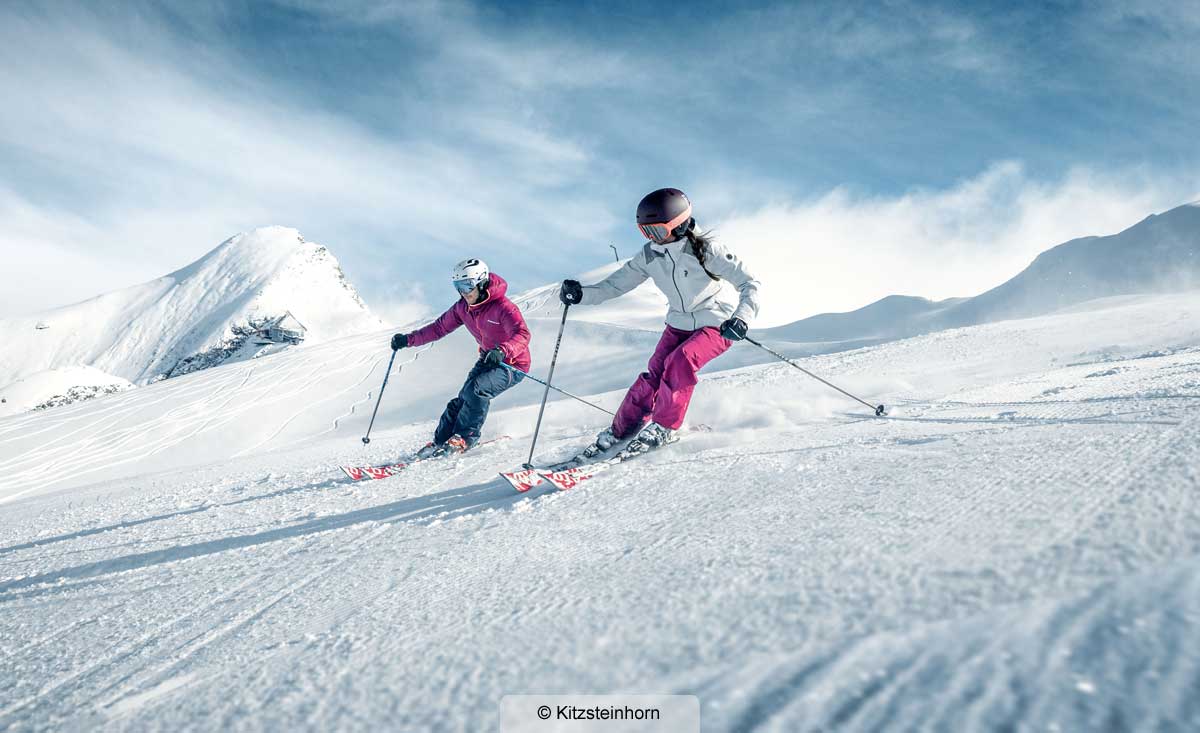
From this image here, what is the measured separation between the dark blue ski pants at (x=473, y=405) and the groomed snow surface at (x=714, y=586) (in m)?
1.42

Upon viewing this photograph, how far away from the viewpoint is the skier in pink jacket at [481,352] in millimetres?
5949

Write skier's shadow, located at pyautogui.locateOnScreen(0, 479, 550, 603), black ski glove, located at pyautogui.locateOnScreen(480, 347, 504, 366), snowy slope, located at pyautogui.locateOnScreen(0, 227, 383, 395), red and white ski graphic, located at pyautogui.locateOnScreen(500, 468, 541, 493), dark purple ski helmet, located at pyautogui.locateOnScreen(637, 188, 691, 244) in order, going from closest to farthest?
skier's shadow, located at pyautogui.locateOnScreen(0, 479, 550, 603) → red and white ski graphic, located at pyautogui.locateOnScreen(500, 468, 541, 493) → dark purple ski helmet, located at pyautogui.locateOnScreen(637, 188, 691, 244) → black ski glove, located at pyautogui.locateOnScreen(480, 347, 504, 366) → snowy slope, located at pyautogui.locateOnScreen(0, 227, 383, 395)

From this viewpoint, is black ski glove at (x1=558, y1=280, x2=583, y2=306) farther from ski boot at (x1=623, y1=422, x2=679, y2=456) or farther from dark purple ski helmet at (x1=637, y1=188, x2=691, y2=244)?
ski boot at (x1=623, y1=422, x2=679, y2=456)

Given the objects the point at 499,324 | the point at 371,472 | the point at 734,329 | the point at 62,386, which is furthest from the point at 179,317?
the point at 734,329

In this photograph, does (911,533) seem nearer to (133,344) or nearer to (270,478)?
(270,478)

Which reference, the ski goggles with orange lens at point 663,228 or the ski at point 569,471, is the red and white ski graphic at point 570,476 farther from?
the ski goggles with orange lens at point 663,228

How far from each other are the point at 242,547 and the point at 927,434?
353cm

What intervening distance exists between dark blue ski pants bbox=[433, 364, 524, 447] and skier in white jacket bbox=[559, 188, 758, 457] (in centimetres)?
180

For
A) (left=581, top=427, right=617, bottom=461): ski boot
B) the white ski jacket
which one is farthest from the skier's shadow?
the white ski jacket

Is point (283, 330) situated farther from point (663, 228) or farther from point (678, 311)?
point (663, 228)

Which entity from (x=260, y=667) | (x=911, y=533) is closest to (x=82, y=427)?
(x=260, y=667)

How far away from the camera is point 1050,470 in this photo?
192 cm

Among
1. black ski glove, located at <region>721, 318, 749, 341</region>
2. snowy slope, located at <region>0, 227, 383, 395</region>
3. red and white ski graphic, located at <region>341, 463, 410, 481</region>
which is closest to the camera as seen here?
black ski glove, located at <region>721, 318, 749, 341</region>

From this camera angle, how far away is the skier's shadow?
3.11 meters
